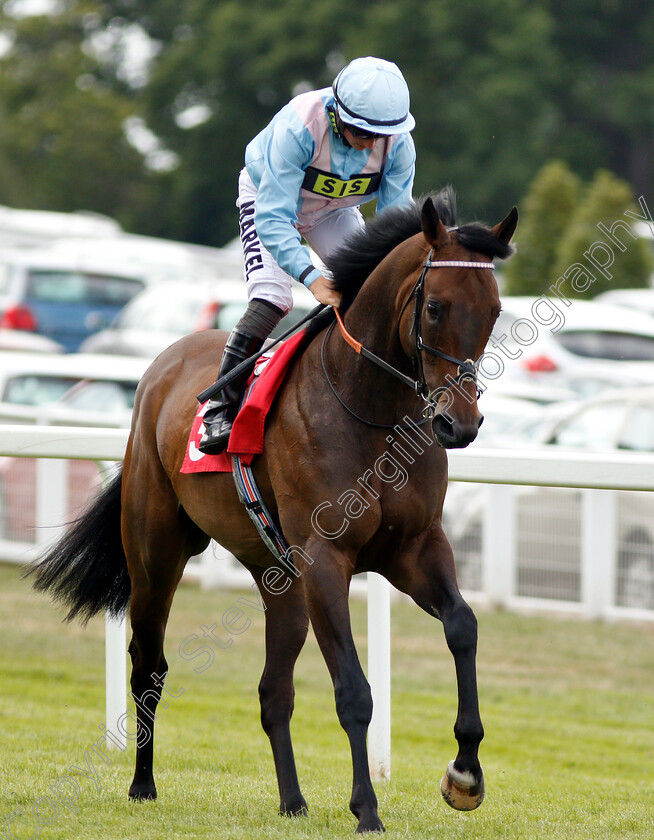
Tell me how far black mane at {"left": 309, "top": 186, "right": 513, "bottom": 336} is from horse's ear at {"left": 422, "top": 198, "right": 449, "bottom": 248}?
0.18m

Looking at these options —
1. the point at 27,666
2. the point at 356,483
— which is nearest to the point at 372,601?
the point at 356,483

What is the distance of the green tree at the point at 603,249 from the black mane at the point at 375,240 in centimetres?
1513

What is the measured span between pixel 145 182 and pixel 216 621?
32.3 metres

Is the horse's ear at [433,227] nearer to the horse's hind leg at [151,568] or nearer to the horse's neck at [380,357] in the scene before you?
the horse's neck at [380,357]

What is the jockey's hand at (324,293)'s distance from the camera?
14.3 feet

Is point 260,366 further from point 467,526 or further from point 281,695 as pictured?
point 467,526

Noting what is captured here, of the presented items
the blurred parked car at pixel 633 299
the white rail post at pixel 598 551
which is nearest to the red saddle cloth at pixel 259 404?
the white rail post at pixel 598 551

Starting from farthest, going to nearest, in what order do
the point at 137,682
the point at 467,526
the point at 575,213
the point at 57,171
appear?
the point at 57,171
the point at 575,213
the point at 467,526
the point at 137,682

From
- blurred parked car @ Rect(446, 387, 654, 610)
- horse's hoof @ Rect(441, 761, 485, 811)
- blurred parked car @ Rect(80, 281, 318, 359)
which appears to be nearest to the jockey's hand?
horse's hoof @ Rect(441, 761, 485, 811)

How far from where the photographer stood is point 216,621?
30.8ft

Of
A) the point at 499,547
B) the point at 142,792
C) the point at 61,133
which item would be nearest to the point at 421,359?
the point at 142,792

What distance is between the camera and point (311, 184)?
456cm

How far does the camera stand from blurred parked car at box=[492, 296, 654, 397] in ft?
47.6

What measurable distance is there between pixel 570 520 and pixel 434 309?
6025mm
